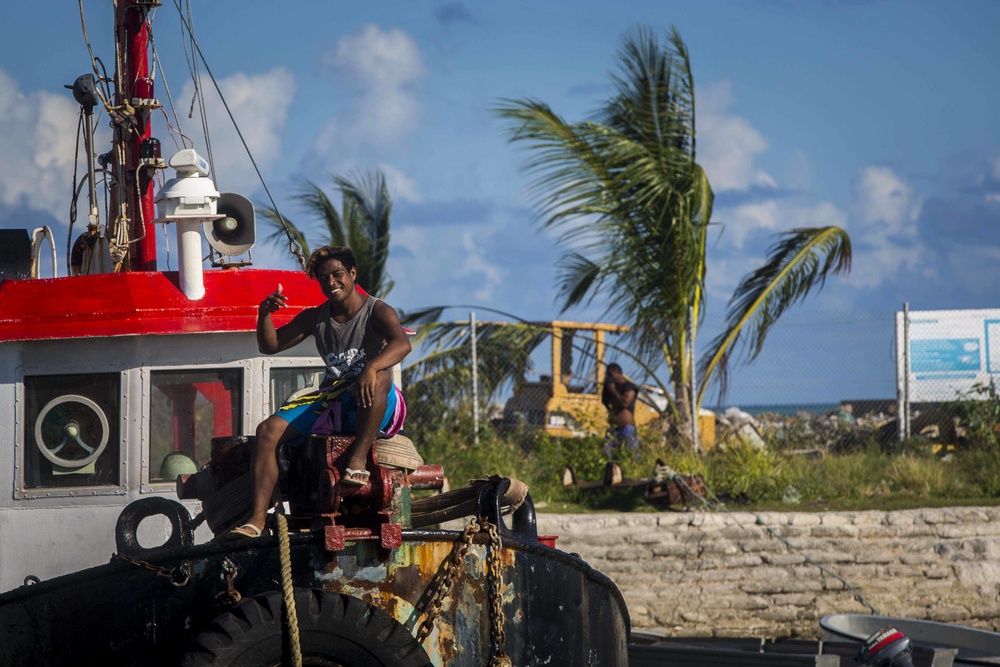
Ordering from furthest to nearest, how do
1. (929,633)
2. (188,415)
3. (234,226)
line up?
(929,633), (234,226), (188,415)

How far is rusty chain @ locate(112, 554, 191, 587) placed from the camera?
4246mm

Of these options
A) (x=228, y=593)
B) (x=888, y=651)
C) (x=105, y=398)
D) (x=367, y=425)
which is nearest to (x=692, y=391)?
(x=888, y=651)

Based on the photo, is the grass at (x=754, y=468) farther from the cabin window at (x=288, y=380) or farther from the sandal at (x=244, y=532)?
the sandal at (x=244, y=532)

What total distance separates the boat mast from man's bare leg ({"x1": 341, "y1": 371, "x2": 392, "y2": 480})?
3.83m

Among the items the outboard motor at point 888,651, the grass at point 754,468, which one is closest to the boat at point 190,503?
the outboard motor at point 888,651

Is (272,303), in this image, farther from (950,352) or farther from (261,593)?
(950,352)

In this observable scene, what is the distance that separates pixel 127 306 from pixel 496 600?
283cm

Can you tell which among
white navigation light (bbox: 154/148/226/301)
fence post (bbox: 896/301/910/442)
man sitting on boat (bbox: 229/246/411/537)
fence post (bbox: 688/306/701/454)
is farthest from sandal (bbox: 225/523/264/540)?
fence post (bbox: 896/301/910/442)

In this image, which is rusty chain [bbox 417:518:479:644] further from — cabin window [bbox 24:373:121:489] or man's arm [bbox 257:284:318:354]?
cabin window [bbox 24:373:121:489]

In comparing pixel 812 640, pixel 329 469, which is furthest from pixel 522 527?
pixel 812 640

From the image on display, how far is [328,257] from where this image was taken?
183 inches

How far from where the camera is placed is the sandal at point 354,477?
4.34 meters

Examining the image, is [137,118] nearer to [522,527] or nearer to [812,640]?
[522,527]

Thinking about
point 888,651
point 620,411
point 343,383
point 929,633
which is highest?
point 343,383
